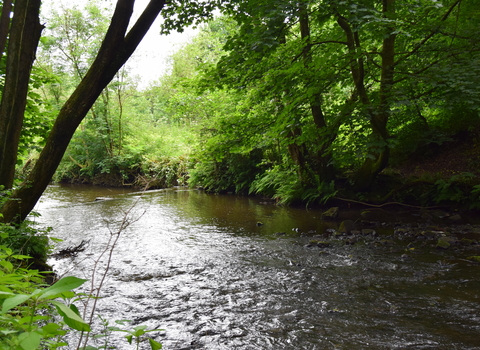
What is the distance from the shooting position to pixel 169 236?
744 cm

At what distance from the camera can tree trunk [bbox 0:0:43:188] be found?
3512 millimetres

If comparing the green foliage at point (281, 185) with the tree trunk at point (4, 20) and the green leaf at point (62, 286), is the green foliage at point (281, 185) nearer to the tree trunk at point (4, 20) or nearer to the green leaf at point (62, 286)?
the tree trunk at point (4, 20)

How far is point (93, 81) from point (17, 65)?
898 millimetres

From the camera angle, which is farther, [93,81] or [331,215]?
[331,215]

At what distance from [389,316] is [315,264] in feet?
6.06

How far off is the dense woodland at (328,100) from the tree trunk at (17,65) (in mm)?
51

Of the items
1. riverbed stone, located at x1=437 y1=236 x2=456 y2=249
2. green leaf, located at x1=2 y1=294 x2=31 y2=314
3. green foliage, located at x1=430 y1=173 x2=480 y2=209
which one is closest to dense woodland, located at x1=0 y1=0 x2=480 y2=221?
green foliage, located at x1=430 y1=173 x2=480 y2=209

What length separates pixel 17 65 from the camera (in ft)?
11.6

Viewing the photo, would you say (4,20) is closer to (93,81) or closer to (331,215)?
(93,81)

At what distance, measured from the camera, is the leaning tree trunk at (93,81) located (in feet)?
11.4

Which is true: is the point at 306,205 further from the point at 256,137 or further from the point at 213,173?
the point at 213,173

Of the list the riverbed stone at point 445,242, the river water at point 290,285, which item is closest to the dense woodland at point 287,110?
the river water at point 290,285

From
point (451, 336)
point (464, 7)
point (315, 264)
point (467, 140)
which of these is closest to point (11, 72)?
point (315, 264)

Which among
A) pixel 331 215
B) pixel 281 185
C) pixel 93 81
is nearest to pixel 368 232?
pixel 331 215
